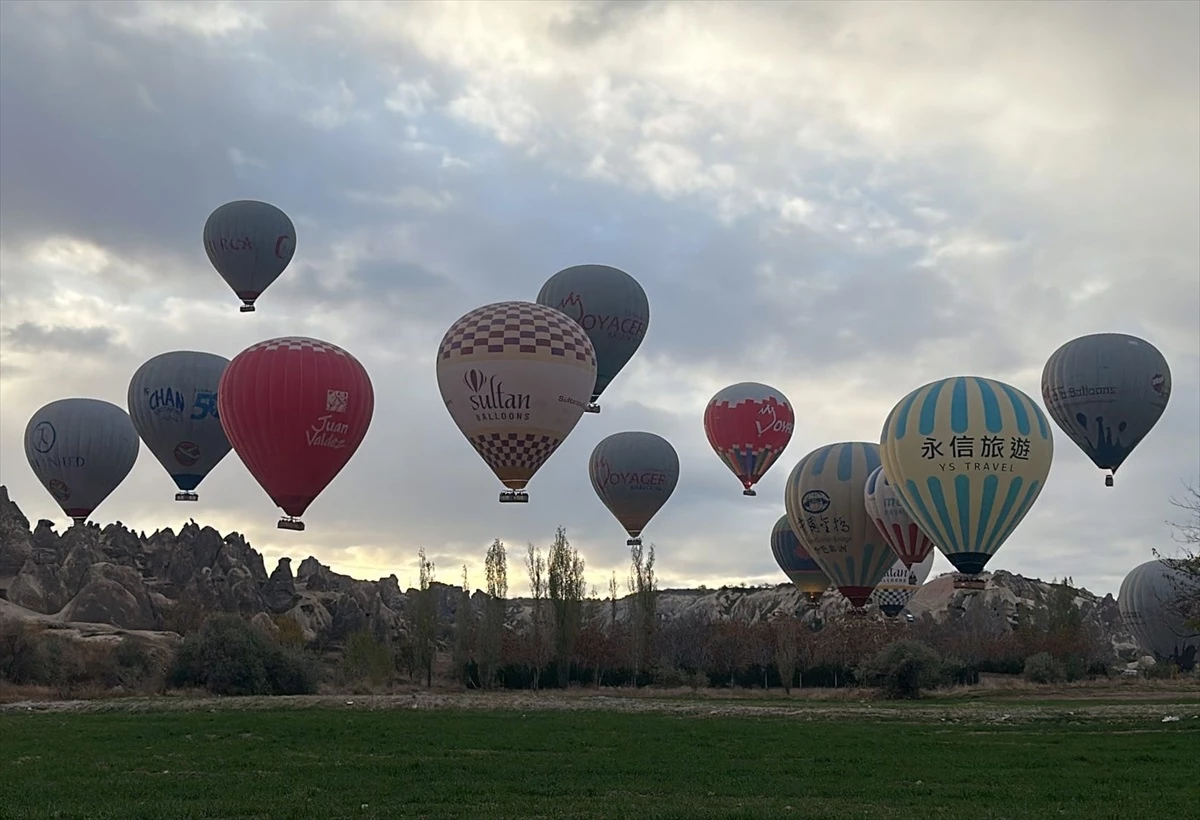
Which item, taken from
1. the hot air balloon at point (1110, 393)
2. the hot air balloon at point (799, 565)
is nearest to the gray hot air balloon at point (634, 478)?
the hot air balloon at point (799, 565)

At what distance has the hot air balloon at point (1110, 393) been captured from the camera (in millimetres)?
50062

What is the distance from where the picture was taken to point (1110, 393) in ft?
164

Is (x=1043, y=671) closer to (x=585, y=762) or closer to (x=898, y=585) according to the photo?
(x=898, y=585)

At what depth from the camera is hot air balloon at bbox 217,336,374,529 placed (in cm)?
3584

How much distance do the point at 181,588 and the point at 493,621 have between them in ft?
159

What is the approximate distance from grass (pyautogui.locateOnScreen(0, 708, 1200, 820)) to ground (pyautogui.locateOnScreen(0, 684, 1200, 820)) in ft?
0.19

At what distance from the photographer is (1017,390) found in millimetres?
40938

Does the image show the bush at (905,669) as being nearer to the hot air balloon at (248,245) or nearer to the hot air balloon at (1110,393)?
the hot air balloon at (1110,393)

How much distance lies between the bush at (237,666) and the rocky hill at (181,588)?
92.2ft

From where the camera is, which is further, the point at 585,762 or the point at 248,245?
the point at 248,245

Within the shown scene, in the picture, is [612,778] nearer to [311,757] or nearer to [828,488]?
[311,757]

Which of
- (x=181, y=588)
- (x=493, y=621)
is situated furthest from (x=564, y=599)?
(x=181, y=588)

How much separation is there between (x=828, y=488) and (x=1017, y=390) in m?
13.2

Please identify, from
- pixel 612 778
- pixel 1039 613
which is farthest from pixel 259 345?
pixel 1039 613
